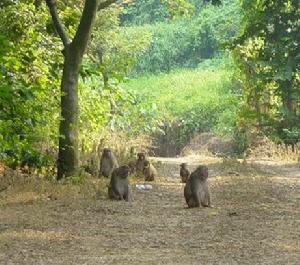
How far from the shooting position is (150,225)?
36.9ft

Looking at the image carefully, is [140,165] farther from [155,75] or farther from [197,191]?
[155,75]

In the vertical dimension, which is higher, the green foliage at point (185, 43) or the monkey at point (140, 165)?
the green foliage at point (185, 43)

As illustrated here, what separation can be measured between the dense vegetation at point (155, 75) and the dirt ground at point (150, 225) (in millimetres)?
985

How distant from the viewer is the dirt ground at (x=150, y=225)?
29.5ft

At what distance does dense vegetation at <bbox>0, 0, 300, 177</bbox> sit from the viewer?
1489 cm

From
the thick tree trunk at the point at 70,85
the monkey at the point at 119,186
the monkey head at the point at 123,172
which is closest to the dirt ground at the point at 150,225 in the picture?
the monkey at the point at 119,186

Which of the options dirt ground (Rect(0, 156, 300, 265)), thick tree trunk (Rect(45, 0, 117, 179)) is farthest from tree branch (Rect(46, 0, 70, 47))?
dirt ground (Rect(0, 156, 300, 265))

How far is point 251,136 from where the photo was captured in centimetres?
3047

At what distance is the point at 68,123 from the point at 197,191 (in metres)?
4.15

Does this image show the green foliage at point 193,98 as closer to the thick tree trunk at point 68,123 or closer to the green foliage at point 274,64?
the green foliage at point 274,64

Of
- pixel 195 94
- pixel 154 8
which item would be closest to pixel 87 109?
pixel 195 94

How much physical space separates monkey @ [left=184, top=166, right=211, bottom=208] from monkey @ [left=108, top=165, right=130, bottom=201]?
4.23 ft

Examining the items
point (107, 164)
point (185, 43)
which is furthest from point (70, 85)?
point (185, 43)

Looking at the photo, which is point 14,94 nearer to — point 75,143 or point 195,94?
point 75,143
